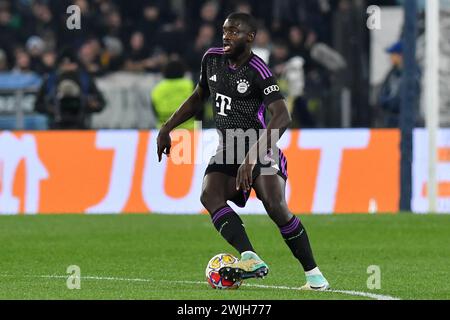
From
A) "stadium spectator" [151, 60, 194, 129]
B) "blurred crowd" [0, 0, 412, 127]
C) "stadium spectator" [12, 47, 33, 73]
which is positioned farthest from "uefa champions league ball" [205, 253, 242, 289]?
"stadium spectator" [12, 47, 33, 73]

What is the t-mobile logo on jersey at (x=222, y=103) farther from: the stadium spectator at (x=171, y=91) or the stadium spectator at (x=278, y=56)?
the stadium spectator at (x=278, y=56)

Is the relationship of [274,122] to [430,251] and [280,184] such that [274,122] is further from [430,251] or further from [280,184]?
[430,251]

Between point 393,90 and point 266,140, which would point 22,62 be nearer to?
point 393,90

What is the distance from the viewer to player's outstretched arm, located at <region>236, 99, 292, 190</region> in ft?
32.0

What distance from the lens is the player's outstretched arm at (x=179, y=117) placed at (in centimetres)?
1050

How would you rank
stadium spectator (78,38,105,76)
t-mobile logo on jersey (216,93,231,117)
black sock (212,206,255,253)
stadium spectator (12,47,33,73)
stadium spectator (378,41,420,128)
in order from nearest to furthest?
black sock (212,206,255,253)
t-mobile logo on jersey (216,93,231,117)
stadium spectator (378,41,420,128)
stadium spectator (78,38,105,76)
stadium spectator (12,47,33,73)

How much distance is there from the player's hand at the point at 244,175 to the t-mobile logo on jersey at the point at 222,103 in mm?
685

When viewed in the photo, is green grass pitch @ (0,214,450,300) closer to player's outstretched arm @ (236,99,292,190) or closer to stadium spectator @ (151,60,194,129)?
player's outstretched arm @ (236,99,292,190)

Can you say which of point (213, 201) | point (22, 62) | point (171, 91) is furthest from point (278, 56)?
point (213, 201)

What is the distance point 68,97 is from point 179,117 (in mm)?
9327

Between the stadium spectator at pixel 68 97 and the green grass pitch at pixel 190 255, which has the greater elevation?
the stadium spectator at pixel 68 97

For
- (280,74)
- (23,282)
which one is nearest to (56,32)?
(280,74)

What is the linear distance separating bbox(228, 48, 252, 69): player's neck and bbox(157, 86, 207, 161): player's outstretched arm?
1.45 ft

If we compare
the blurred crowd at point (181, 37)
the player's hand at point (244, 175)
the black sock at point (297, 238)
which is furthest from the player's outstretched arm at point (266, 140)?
the blurred crowd at point (181, 37)
